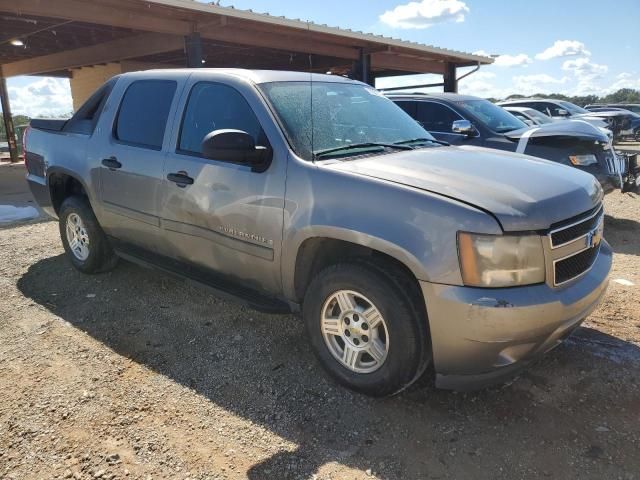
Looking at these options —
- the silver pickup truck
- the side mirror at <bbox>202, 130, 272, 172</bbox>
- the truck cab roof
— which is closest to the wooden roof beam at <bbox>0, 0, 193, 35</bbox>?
the silver pickup truck

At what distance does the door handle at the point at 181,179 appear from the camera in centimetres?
369

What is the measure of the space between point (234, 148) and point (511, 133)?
5389 millimetres

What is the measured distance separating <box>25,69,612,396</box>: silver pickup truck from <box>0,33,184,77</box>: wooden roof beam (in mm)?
9303

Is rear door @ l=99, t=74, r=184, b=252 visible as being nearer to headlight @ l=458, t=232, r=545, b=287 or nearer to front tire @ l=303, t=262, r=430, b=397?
front tire @ l=303, t=262, r=430, b=397

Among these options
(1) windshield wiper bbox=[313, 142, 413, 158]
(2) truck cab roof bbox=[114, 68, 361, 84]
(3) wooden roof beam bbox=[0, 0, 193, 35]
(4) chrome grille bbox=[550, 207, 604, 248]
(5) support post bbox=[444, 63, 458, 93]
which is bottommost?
(4) chrome grille bbox=[550, 207, 604, 248]

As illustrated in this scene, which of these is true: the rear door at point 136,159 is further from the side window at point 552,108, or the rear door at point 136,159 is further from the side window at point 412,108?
the side window at point 552,108

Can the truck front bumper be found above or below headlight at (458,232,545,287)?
below

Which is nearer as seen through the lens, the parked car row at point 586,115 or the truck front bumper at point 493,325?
the truck front bumper at point 493,325

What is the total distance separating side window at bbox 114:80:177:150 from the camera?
407cm

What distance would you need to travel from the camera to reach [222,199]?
3471 mm

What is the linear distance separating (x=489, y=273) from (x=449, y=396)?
3.15ft

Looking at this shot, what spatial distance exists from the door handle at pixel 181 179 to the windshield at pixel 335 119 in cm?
81

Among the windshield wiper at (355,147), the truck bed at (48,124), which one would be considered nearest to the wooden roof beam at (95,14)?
the truck bed at (48,124)

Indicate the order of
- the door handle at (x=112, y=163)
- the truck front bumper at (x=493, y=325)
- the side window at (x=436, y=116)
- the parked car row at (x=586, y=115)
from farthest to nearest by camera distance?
the parked car row at (x=586, y=115)
the side window at (x=436, y=116)
the door handle at (x=112, y=163)
the truck front bumper at (x=493, y=325)
